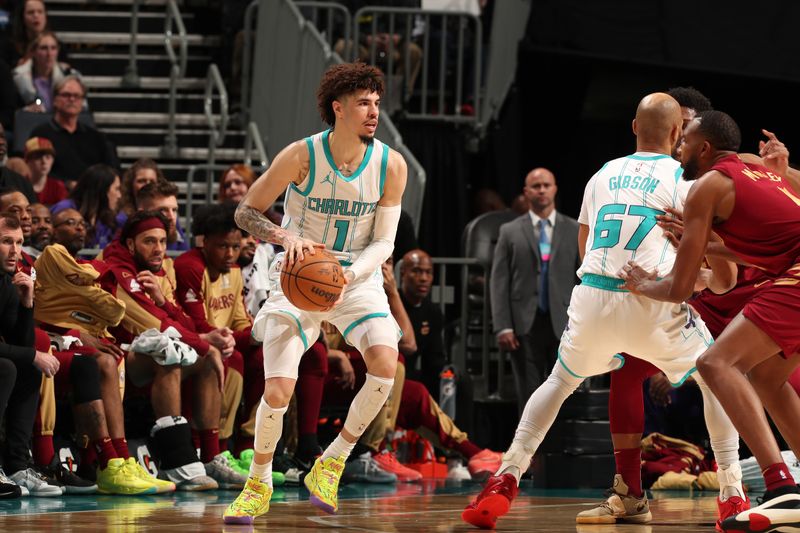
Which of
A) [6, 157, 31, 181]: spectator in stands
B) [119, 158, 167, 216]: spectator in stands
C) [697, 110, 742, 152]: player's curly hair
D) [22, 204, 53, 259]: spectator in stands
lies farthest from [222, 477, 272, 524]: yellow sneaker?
[6, 157, 31, 181]: spectator in stands

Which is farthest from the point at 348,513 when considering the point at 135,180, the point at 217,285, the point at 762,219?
the point at 135,180

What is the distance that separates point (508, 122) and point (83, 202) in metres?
6.02

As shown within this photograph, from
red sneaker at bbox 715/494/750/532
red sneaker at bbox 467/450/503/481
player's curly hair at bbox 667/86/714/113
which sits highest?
player's curly hair at bbox 667/86/714/113

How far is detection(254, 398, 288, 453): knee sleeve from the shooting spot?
6184 mm

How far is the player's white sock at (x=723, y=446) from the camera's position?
6031 mm

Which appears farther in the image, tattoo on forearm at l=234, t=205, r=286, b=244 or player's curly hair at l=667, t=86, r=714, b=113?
player's curly hair at l=667, t=86, r=714, b=113

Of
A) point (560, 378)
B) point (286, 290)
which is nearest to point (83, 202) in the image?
point (286, 290)

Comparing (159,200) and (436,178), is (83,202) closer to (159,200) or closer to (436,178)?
(159,200)

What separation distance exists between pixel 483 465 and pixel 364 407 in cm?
357

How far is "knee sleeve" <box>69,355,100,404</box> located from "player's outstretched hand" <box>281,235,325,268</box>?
2.32 meters

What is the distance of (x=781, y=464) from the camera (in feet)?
17.5

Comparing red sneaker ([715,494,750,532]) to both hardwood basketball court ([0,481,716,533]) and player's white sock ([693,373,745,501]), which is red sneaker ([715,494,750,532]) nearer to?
player's white sock ([693,373,745,501])

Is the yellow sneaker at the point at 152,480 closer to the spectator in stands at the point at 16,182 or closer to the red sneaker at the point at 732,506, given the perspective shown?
the spectator in stands at the point at 16,182

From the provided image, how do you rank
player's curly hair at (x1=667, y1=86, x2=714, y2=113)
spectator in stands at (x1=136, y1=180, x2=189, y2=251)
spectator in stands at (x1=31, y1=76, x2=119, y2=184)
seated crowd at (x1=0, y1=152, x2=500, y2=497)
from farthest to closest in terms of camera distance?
spectator in stands at (x1=31, y1=76, x2=119, y2=184) → spectator in stands at (x1=136, y1=180, x2=189, y2=251) → seated crowd at (x1=0, y1=152, x2=500, y2=497) → player's curly hair at (x1=667, y1=86, x2=714, y2=113)
